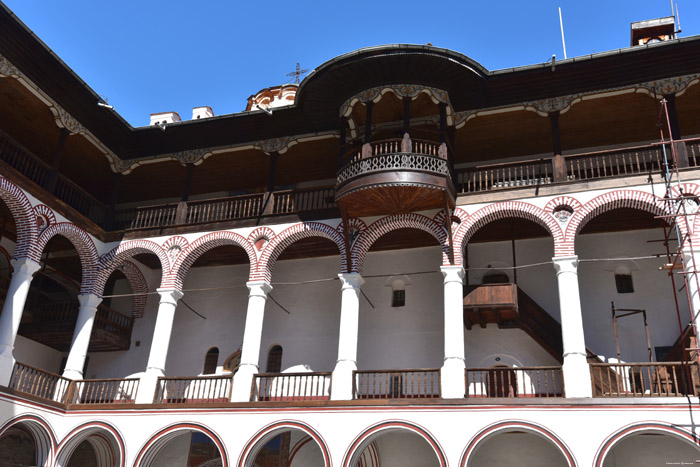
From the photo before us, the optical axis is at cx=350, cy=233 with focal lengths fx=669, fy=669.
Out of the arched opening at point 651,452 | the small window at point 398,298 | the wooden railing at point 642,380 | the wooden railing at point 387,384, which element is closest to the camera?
the wooden railing at point 642,380

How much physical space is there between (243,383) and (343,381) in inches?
86.7

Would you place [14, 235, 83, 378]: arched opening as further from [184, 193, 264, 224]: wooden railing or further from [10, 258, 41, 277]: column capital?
[184, 193, 264, 224]: wooden railing

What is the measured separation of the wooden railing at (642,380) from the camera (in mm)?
11531

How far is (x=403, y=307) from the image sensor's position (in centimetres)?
1622

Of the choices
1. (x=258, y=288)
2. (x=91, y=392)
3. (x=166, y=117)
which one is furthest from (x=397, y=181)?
(x=166, y=117)

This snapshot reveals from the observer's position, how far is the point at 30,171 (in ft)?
54.8

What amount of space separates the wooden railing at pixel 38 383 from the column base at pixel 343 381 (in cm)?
614

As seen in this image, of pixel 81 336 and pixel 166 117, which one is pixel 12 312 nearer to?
pixel 81 336

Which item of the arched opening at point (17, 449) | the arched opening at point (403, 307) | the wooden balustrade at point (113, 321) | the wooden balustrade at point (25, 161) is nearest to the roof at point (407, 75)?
the wooden balustrade at point (25, 161)

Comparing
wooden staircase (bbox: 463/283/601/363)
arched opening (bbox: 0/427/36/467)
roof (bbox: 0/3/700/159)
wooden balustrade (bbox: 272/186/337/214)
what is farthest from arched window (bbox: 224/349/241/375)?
wooden staircase (bbox: 463/283/601/363)

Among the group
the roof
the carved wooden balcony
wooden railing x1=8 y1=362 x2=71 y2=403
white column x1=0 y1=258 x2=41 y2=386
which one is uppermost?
the roof

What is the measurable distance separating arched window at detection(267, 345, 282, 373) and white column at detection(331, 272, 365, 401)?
3.13m

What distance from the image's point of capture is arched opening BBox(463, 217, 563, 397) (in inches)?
550

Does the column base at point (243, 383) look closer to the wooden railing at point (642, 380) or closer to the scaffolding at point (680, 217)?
the wooden railing at point (642, 380)
